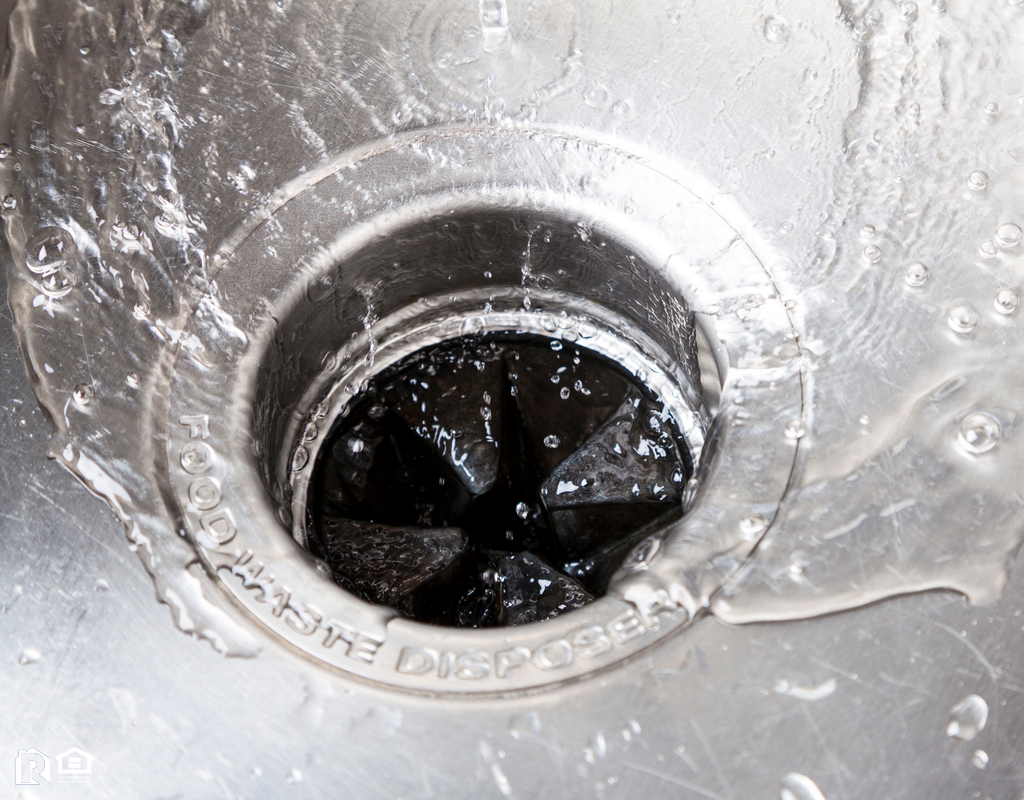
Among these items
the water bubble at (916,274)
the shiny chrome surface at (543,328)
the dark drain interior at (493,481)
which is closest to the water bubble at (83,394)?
the shiny chrome surface at (543,328)

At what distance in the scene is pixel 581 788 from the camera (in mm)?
596

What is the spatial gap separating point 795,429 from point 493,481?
330mm

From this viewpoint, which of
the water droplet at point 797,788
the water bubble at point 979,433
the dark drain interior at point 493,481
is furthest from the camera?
the dark drain interior at point 493,481

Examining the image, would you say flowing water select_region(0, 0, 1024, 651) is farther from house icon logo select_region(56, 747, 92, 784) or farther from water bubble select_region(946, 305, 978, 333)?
Answer: house icon logo select_region(56, 747, 92, 784)

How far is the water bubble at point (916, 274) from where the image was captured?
2.50 ft

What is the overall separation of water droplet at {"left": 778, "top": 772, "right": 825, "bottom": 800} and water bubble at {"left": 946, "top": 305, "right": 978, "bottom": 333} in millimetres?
392

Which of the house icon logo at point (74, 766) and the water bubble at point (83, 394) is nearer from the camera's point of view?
the house icon logo at point (74, 766)

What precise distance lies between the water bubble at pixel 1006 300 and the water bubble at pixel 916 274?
0.20ft

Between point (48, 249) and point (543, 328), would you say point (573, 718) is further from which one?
point (48, 249)

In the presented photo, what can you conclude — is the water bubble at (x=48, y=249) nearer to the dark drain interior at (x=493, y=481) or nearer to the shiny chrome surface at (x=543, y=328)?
the shiny chrome surface at (x=543, y=328)

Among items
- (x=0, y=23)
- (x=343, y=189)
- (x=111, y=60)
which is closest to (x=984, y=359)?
(x=343, y=189)

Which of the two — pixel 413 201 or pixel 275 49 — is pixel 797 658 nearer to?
pixel 413 201

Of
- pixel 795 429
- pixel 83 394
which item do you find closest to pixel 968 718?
pixel 795 429

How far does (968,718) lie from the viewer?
61cm
